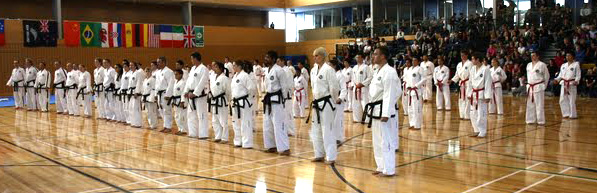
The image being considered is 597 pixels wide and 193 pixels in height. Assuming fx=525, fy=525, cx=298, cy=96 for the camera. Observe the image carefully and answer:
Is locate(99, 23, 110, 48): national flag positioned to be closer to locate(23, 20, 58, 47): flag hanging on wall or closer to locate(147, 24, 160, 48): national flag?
locate(23, 20, 58, 47): flag hanging on wall

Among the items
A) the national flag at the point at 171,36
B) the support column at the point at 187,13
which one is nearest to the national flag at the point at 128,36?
the national flag at the point at 171,36

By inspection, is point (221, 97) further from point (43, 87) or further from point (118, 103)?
point (43, 87)

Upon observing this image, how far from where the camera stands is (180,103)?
11062mm

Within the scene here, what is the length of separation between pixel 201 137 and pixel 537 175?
6356mm

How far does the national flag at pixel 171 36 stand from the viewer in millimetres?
28094

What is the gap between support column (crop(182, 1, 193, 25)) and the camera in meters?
29.9

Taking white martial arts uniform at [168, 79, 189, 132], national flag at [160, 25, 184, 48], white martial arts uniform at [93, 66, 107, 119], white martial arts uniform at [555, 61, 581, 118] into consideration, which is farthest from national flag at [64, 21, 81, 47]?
white martial arts uniform at [555, 61, 581, 118]

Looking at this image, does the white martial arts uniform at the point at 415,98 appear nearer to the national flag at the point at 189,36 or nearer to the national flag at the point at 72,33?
the national flag at the point at 72,33

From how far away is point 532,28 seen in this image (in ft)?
69.6

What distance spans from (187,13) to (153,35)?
3207mm

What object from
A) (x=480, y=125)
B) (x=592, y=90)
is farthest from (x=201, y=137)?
(x=592, y=90)

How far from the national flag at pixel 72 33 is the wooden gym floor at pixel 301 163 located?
538 inches

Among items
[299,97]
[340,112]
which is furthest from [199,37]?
[340,112]

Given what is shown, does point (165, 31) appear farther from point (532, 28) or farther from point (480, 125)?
point (480, 125)
